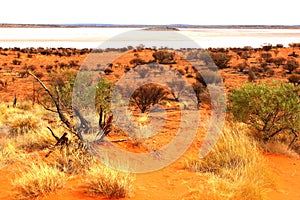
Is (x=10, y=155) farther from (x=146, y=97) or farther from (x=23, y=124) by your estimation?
(x=146, y=97)

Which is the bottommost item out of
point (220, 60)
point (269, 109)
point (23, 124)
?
point (23, 124)

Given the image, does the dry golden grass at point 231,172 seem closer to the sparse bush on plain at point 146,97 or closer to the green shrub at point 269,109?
the green shrub at point 269,109

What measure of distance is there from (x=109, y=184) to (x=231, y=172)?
6.21ft

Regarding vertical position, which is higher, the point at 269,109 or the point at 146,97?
the point at 269,109

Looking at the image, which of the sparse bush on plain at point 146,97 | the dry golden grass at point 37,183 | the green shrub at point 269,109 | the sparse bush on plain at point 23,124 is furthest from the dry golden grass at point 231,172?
the sparse bush on plain at point 146,97

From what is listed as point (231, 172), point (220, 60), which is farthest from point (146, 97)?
point (220, 60)

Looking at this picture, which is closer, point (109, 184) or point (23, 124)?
point (109, 184)

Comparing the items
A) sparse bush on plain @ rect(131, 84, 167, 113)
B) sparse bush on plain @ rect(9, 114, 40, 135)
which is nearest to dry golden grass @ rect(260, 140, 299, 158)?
sparse bush on plain @ rect(9, 114, 40, 135)

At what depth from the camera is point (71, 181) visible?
18.2ft

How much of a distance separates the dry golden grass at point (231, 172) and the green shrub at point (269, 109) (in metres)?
1.20

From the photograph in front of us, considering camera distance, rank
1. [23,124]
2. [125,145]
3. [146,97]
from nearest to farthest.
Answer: [125,145], [23,124], [146,97]

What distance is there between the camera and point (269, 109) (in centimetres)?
786

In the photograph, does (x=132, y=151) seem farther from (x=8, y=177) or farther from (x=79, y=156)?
(x=8, y=177)

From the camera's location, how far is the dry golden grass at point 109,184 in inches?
198
